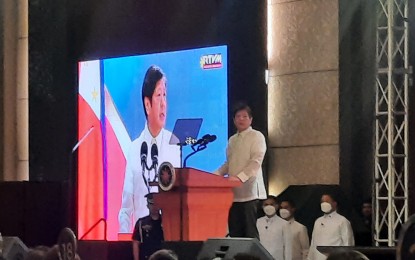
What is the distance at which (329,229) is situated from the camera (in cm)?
562

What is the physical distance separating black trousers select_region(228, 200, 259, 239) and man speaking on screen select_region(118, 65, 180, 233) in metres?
0.77

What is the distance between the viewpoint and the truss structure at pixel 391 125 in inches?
205

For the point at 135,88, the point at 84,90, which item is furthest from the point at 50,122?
the point at 135,88

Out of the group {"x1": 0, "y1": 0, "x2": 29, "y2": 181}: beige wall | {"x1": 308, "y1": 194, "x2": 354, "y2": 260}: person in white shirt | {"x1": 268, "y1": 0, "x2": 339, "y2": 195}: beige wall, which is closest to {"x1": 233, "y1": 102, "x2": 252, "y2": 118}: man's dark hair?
{"x1": 268, "y1": 0, "x2": 339, "y2": 195}: beige wall

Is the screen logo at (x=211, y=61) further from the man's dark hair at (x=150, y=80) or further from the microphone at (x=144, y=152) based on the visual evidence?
the microphone at (x=144, y=152)

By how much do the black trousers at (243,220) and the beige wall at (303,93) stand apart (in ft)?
1.16

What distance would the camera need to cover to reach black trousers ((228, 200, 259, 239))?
19.6ft

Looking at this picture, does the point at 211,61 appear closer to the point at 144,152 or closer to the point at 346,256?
the point at 144,152

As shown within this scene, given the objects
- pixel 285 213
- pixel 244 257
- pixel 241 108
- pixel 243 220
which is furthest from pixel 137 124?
pixel 244 257

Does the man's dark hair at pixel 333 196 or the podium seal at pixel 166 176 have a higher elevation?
the podium seal at pixel 166 176

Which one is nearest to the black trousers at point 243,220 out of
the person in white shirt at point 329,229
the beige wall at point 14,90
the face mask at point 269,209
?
the face mask at point 269,209

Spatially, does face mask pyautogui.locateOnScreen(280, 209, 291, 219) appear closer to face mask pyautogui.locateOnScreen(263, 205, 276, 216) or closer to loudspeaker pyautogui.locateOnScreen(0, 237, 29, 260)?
face mask pyautogui.locateOnScreen(263, 205, 276, 216)

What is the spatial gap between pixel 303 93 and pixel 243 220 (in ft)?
3.44

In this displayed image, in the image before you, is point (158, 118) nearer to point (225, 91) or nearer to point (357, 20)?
point (225, 91)
